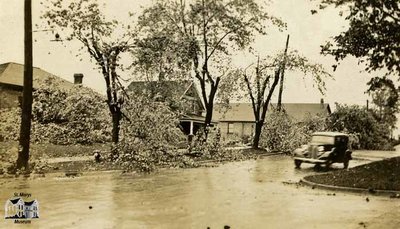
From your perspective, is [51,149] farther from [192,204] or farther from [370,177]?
[370,177]

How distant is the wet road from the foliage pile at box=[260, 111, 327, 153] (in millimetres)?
13761

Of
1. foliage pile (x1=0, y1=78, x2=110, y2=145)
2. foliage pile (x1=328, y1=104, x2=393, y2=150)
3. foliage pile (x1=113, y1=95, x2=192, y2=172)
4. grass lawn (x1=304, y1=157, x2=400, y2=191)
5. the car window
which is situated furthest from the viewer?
foliage pile (x1=328, y1=104, x2=393, y2=150)

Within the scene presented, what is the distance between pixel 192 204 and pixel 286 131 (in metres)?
23.2

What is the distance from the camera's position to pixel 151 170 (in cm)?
1997

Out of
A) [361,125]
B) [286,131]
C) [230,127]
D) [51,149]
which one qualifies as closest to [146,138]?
[51,149]

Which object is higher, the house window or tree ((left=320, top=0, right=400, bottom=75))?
tree ((left=320, top=0, right=400, bottom=75))

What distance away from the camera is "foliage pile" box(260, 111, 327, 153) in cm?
3130

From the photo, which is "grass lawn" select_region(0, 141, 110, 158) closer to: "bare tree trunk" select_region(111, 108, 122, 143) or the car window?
"bare tree trunk" select_region(111, 108, 122, 143)

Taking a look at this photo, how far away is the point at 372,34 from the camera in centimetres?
1576

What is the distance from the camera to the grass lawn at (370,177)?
1451cm

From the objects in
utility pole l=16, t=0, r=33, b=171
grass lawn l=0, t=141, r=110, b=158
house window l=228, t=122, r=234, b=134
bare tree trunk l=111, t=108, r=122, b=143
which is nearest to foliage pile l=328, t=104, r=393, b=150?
bare tree trunk l=111, t=108, r=122, b=143

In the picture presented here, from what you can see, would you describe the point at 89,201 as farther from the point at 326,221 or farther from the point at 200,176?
→ the point at 200,176

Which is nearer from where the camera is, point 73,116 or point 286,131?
point 73,116

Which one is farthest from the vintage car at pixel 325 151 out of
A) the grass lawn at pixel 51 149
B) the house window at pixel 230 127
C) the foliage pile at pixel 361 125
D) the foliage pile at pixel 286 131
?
the house window at pixel 230 127
